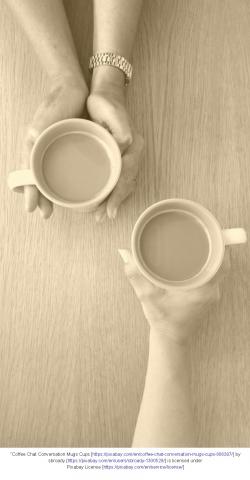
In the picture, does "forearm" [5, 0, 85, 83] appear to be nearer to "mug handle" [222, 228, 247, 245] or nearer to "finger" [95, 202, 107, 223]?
"finger" [95, 202, 107, 223]

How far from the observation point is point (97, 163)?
2.22ft

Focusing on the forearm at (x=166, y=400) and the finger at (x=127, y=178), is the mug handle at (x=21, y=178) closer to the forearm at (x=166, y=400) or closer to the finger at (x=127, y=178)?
the finger at (x=127, y=178)

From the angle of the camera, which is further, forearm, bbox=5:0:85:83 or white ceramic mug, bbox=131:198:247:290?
forearm, bbox=5:0:85:83

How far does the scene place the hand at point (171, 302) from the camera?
0.63 meters

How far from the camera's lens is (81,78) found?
0.75 meters

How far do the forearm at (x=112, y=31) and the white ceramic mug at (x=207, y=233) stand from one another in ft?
0.85

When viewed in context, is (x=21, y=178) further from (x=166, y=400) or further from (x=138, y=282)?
(x=166, y=400)

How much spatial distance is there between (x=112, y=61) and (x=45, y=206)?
0.27 meters

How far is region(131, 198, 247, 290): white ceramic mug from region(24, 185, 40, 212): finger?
0.17 meters

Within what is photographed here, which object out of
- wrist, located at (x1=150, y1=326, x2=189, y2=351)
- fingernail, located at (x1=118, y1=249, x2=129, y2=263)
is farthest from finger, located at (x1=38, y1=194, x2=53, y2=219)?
wrist, located at (x1=150, y1=326, x2=189, y2=351)

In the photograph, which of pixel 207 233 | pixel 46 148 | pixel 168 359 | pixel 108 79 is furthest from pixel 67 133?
pixel 168 359

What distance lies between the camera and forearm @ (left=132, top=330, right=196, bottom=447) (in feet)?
2.00

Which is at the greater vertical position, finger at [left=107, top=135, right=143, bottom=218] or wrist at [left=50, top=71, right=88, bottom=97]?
wrist at [left=50, top=71, right=88, bottom=97]

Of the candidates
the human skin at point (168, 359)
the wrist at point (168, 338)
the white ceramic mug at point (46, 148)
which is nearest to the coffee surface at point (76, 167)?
the white ceramic mug at point (46, 148)
